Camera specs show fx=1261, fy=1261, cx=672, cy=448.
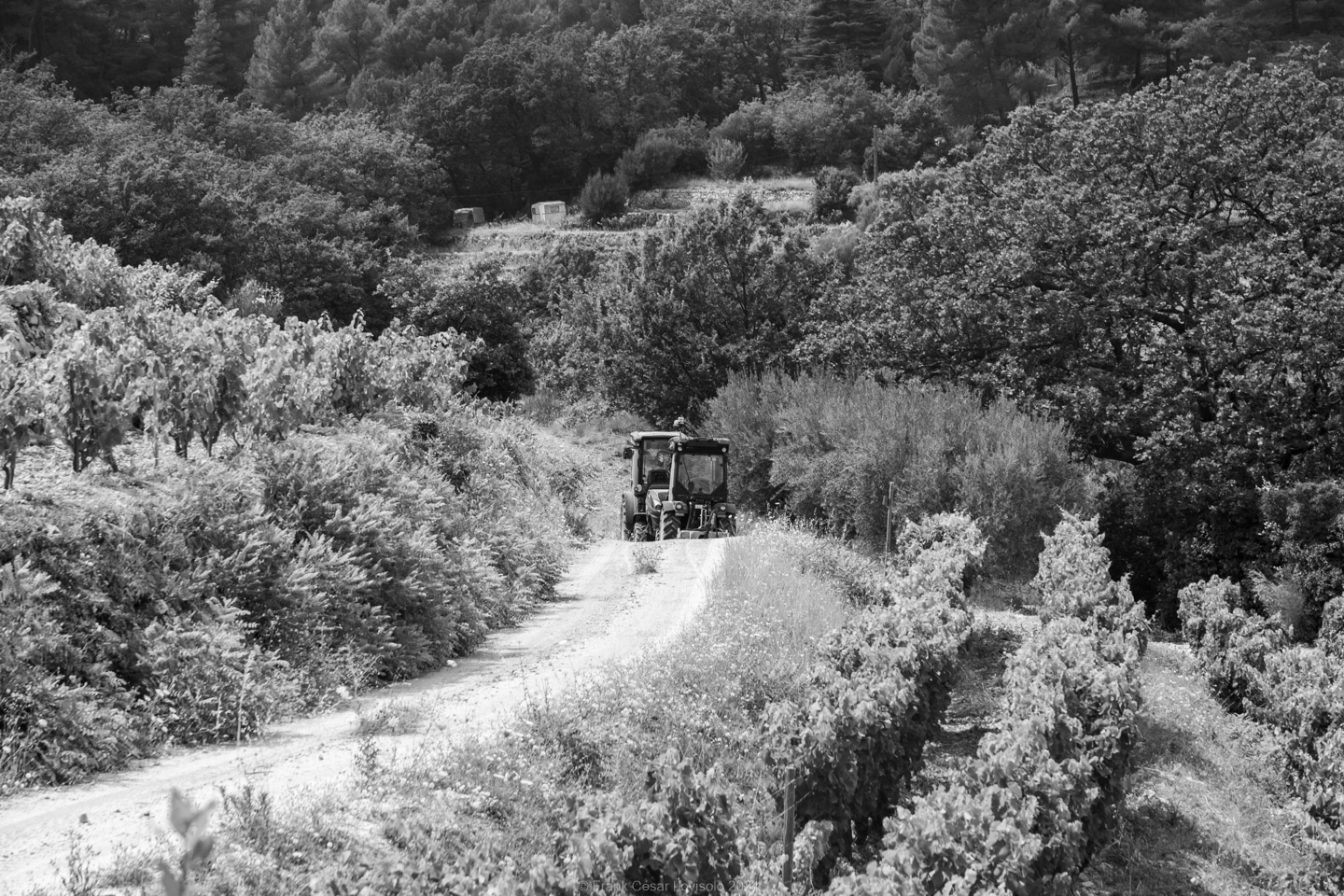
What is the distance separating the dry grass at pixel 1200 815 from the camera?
11.1 m

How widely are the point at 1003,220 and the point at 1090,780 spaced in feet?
65.0

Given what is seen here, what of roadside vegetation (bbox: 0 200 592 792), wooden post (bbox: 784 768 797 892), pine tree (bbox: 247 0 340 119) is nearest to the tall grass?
wooden post (bbox: 784 768 797 892)

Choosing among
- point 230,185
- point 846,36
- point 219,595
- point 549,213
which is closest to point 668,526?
point 219,595

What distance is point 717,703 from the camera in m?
11.4

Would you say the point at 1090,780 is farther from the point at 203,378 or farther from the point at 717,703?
the point at 203,378

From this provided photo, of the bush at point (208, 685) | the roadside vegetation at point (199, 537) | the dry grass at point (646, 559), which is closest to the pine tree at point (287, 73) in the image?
the roadside vegetation at point (199, 537)

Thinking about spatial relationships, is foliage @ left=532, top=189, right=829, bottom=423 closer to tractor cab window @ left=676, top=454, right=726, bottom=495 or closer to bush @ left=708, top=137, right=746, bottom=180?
tractor cab window @ left=676, top=454, right=726, bottom=495

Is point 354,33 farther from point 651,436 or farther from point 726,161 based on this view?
point 651,436

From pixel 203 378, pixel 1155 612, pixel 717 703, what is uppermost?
pixel 203 378

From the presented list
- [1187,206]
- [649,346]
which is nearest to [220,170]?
[649,346]

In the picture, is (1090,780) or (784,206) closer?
(1090,780)

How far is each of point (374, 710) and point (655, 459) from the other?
16.7 metres

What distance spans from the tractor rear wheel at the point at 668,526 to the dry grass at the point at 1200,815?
1096 centimetres

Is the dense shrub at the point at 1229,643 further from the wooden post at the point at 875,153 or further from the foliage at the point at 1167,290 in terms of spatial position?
the wooden post at the point at 875,153
